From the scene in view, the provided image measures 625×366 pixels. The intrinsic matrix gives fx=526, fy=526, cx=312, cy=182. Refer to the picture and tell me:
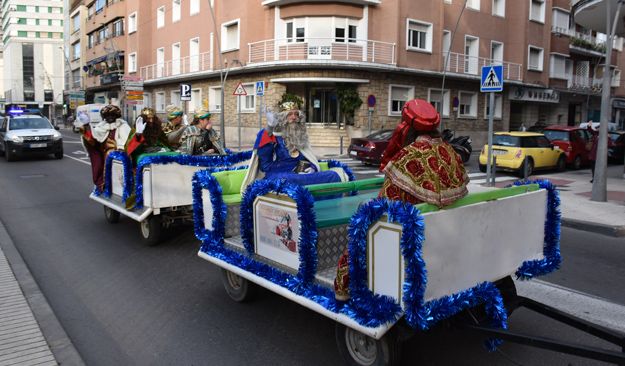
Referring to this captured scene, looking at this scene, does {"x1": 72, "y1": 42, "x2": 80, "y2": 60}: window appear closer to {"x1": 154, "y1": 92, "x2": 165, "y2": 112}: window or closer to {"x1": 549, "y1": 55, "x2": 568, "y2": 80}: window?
{"x1": 154, "y1": 92, "x2": 165, "y2": 112}: window

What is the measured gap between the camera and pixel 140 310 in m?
4.88

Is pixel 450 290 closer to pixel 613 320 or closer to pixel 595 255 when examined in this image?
pixel 613 320

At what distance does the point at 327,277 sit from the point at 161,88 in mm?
40453

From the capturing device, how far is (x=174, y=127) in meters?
8.95

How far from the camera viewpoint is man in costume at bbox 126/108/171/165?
7629mm

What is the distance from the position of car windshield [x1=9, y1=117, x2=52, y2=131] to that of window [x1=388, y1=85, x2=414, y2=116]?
17250 millimetres

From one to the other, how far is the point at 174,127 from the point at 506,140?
12181mm

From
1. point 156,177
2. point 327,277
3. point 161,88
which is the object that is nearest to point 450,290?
point 327,277

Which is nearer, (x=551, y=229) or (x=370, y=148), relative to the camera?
(x=551, y=229)

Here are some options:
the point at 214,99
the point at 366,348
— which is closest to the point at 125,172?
the point at 366,348

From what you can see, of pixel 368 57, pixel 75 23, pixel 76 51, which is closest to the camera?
pixel 368 57

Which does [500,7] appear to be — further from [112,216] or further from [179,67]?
[112,216]

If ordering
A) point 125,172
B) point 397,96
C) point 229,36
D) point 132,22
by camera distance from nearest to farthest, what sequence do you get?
1. point 125,172
2. point 397,96
3. point 229,36
4. point 132,22

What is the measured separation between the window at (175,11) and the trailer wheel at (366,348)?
38.1 m
